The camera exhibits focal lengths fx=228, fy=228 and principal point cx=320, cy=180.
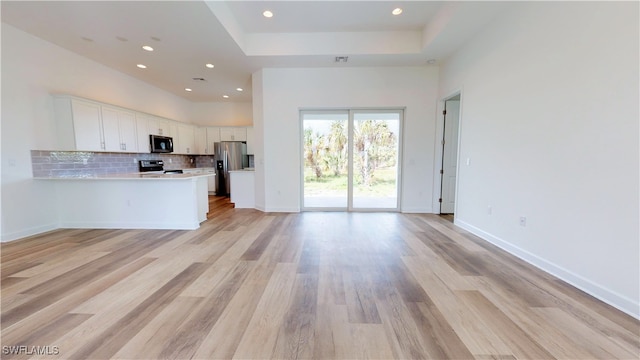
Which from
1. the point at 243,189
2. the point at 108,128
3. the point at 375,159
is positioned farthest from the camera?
the point at 243,189

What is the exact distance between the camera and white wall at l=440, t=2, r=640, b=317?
70.5 inches

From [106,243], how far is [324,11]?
464 centimetres

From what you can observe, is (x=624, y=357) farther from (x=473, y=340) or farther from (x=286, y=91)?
(x=286, y=91)

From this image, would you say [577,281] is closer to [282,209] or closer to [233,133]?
[282,209]

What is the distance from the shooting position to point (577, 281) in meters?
2.10

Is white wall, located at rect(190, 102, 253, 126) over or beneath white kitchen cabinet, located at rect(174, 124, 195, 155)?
over

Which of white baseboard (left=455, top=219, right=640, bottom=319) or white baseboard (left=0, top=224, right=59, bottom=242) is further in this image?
white baseboard (left=0, top=224, right=59, bottom=242)

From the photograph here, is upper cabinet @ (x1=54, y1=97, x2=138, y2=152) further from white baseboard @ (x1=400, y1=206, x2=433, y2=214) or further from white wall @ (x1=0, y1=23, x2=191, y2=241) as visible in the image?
white baseboard @ (x1=400, y1=206, x2=433, y2=214)

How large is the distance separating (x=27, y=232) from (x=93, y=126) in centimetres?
196

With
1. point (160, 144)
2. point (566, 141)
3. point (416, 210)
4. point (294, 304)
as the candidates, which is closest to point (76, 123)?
point (160, 144)

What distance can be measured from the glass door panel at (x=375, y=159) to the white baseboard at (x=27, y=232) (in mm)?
5415

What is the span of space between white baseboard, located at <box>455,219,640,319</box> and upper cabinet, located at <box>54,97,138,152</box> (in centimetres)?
685

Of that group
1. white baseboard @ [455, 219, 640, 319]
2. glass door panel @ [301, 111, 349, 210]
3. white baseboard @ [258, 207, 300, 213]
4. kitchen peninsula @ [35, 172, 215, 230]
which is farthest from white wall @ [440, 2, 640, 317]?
kitchen peninsula @ [35, 172, 215, 230]

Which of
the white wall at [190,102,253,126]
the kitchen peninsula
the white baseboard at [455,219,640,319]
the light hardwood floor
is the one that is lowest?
the light hardwood floor
